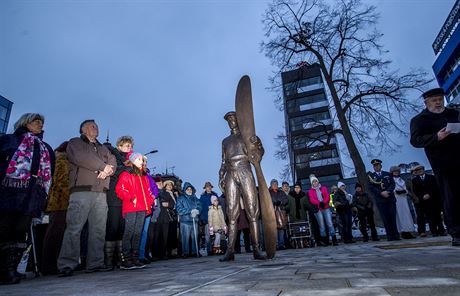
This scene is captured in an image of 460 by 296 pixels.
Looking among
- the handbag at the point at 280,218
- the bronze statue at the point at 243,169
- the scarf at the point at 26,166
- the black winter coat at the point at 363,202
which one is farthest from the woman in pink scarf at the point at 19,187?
the black winter coat at the point at 363,202

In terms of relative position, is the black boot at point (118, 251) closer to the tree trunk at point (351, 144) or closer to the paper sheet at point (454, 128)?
the paper sheet at point (454, 128)

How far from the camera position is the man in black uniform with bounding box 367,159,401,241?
301 inches

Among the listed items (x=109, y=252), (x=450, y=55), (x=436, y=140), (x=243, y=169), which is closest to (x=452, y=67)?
(x=450, y=55)

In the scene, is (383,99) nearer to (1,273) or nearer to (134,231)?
(134,231)

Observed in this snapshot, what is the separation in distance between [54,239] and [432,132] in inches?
229

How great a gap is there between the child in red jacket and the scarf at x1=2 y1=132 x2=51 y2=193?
1.00m

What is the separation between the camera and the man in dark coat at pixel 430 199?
25.0 ft

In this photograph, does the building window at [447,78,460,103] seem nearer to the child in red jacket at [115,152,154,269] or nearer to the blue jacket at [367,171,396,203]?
the blue jacket at [367,171,396,203]

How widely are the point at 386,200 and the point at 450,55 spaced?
4334 centimetres

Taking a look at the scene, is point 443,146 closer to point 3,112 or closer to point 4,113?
point 3,112

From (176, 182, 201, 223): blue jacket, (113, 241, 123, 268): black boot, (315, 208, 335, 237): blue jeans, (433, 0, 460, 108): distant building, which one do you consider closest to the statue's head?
(113, 241, 123, 268): black boot

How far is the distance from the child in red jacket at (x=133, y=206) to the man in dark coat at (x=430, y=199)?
7296 millimetres

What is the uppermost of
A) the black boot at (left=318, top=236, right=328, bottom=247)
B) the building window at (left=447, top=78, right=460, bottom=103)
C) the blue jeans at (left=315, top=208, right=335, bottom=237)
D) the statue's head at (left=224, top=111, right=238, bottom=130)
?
the building window at (left=447, top=78, right=460, bottom=103)

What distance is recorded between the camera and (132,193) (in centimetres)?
445
